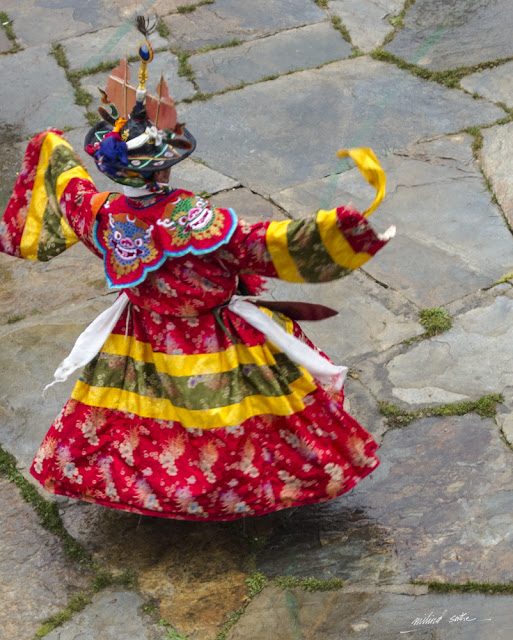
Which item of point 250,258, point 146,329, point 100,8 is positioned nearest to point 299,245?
point 250,258

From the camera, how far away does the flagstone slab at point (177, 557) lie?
9.82ft

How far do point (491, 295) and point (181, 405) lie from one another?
1.90 m

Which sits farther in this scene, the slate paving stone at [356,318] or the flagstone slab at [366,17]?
the flagstone slab at [366,17]

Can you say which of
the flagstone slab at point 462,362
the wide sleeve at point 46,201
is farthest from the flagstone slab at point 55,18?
the flagstone slab at point 462,362

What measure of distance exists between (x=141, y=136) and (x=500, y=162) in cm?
285

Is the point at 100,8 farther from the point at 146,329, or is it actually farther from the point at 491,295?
the point at 146,329

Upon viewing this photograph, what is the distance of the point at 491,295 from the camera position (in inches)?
167

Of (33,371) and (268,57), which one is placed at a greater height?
(268,57)

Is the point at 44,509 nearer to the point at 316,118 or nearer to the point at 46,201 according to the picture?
the point at 46,201

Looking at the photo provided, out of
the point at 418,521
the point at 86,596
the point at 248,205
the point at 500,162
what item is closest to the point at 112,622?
the point at 86,596

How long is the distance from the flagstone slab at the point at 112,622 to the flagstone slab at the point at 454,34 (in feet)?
13.5

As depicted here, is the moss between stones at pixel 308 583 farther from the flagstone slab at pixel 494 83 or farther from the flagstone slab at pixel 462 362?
A: the flagstone slab at pixel 494 83

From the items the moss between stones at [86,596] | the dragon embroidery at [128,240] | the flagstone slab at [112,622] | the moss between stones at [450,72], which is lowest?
the flagstone slab at [112,622]

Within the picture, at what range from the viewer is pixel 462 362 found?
154 inches
